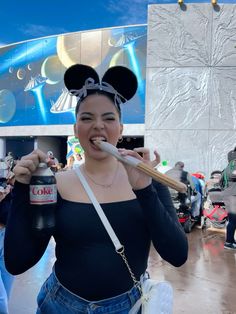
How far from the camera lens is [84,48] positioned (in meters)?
21.4

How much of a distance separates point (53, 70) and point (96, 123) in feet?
73.2

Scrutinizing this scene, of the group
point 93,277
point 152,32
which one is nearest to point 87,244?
point 93,277

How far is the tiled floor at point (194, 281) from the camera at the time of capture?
3.66 meters

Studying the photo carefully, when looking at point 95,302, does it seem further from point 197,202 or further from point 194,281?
point 197,202

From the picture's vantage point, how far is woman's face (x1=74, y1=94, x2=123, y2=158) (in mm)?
1426

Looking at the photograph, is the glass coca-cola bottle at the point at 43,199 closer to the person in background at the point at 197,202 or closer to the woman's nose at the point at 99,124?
the woman's nose at the point at 99,124

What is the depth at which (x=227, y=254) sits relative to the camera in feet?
19.2

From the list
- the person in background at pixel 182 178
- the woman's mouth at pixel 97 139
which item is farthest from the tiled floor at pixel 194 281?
the woman's mouth at pixel 97 139

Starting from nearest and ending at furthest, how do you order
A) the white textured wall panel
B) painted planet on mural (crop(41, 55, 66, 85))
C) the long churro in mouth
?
the long churro in mouth → the white textured wall panel → painted planet on mural (crop(41, 55, 66, 85))

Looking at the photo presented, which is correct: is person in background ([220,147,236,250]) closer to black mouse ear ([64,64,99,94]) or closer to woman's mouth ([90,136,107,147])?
black mouse ear ([64,64,99,94])

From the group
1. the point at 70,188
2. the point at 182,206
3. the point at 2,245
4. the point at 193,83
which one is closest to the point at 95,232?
the point at 70,188

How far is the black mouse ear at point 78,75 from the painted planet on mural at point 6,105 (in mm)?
23819

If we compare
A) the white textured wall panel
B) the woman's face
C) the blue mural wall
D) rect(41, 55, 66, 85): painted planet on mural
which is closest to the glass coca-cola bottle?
the woman's face

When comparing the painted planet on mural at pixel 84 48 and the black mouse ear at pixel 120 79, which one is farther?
the painted planet on mural at pixel 84 48
